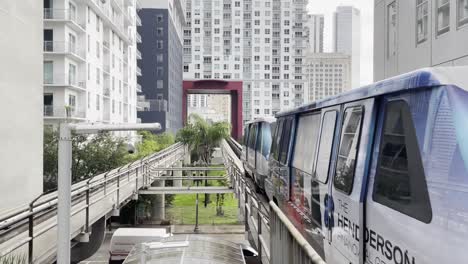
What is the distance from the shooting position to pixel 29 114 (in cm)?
1508

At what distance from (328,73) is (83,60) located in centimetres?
14026

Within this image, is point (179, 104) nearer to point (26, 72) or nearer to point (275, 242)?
point (26, 72)

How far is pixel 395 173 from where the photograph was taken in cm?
428

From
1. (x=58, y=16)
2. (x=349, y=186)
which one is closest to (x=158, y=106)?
(x=58, y=16)

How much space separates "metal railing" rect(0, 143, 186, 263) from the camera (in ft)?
23.3

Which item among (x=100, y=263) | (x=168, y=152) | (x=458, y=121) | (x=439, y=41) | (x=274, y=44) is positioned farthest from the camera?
(x=274, y=44)

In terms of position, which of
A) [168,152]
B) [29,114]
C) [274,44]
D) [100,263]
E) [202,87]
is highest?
[274,44]

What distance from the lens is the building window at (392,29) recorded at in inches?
679

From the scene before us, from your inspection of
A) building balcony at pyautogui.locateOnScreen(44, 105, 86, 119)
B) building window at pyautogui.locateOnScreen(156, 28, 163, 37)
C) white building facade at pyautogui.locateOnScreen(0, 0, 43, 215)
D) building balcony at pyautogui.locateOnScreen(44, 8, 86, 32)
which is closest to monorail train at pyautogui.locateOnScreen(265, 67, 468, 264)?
white building facade at pyautogui.locateOnScreen(0, 0, 43, 215)

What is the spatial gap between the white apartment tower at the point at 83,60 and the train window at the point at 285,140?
26.6m

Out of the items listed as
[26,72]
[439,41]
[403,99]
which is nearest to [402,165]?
[403,99]

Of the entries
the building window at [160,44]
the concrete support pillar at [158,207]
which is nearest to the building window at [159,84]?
the building window at [160,44]

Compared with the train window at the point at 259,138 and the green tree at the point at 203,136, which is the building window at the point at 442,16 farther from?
the green tree at the point at 203,136

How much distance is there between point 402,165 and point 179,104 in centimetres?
8697
